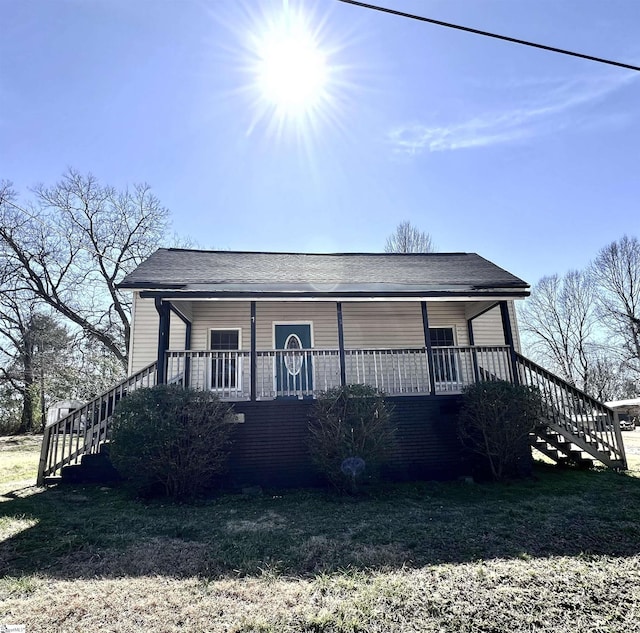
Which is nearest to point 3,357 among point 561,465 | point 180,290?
point 180,290

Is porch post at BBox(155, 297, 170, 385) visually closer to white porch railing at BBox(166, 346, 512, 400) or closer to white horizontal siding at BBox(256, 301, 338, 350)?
white porch railing at BBox(166, 346, 512, 400)

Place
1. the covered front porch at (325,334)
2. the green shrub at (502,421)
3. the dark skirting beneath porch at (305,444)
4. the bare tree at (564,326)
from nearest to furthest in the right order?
1. the green shrub at (502,421)
2. the dark skirting beneath porch at (305,444)
3. the covered front porch at (325,334)
4. the bare tree at (564,326)

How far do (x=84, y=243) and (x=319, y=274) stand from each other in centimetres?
1539

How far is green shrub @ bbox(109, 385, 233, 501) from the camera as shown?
6.25 metres

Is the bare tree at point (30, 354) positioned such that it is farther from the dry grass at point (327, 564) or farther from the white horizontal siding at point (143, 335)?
the dry grass at point (327, 564)

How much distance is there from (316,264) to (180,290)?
4934mm

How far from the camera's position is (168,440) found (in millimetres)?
6273

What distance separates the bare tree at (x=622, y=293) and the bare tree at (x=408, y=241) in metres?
14.5

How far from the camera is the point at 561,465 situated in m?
8.54

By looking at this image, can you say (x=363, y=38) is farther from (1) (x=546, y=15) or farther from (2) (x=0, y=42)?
(2) (x=0, y=42)

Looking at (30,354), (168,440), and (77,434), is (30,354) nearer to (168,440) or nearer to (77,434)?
(77,434)

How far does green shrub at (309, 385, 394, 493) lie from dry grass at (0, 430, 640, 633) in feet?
1.73

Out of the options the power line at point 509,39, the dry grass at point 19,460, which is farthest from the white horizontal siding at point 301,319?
the power line at point 509,39

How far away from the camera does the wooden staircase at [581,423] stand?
800 centimetres
